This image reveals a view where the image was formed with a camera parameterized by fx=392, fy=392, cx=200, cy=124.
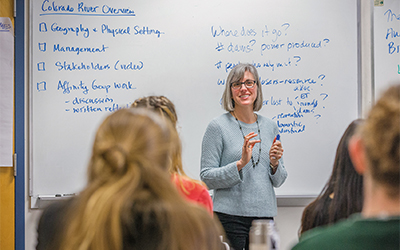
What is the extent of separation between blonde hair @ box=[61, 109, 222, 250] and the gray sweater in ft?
4.34

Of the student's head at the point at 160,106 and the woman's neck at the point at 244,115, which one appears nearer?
the student's head at the point at 160,106

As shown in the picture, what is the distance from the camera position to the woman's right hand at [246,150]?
2.09 metres

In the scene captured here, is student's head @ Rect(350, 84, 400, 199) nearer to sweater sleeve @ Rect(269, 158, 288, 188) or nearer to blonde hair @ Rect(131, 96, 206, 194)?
blonde hair @ Rect(131, 96, 206, 194)

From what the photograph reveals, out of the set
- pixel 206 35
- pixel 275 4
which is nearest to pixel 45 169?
pixel 206 35

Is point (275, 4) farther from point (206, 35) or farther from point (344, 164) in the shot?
point (344, 164)

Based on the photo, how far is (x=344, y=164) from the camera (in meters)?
1.39

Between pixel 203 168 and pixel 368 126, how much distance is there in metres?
1.54

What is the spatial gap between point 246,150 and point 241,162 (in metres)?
0.08

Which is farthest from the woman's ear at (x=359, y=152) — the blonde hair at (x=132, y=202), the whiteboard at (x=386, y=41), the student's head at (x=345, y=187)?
the whiteboard at (x=386, y=41)

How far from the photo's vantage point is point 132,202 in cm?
81

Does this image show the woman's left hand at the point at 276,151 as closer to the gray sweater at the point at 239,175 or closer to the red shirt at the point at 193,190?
the gray sweater at the point at 239,175

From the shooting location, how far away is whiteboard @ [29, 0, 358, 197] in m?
2.64

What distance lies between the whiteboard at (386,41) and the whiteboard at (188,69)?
170 millimetres

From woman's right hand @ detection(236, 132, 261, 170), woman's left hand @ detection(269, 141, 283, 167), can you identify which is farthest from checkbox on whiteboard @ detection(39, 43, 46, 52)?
woman's left hand @ detection(269, 141, 283, 167)
